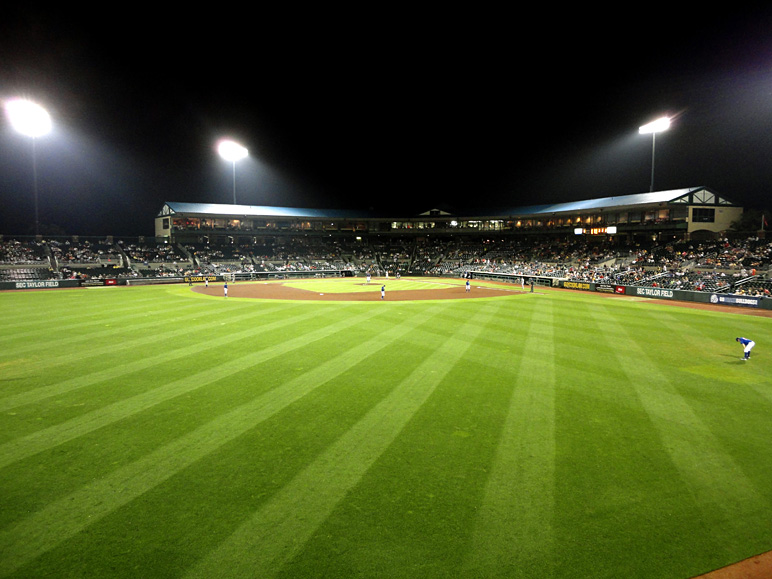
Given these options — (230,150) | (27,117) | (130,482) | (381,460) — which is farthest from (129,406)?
(230,150)

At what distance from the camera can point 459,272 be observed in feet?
198

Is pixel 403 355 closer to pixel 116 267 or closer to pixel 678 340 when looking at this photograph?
pixel 678 340

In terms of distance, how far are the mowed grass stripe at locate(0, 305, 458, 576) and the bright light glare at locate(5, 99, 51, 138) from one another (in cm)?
4944

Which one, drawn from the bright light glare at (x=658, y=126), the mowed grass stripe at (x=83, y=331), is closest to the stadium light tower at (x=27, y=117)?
the mowed grass stripe at (x=83, y=331)

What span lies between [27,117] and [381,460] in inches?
2129

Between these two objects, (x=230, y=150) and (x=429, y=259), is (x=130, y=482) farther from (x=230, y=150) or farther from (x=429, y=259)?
(x=429, y=259)

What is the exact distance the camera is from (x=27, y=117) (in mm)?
40312

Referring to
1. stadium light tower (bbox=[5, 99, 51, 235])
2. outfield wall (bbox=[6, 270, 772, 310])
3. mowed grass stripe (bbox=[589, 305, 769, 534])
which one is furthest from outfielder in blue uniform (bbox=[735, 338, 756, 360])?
stadium light tower (bbox=[5, 99, 51, 235])

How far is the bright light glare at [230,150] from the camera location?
176 ft

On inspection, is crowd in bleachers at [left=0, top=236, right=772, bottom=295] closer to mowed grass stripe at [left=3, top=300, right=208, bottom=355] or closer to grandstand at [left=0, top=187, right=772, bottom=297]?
grandstand at [left=0, top=187, right=772, bottom=297]

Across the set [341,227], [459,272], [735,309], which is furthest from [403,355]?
[341,227]

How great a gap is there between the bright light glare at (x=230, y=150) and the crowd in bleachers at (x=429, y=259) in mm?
15702

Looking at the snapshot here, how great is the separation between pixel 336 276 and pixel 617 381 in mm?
53116

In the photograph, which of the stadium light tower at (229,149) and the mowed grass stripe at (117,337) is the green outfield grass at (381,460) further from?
the stadium light tower at (229,149)
